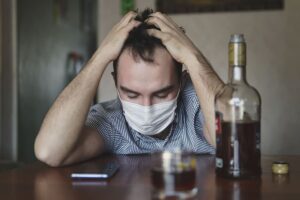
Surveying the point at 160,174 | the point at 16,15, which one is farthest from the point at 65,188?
the point at 16,15

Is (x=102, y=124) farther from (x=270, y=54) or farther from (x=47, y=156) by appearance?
(x=270, y=54)

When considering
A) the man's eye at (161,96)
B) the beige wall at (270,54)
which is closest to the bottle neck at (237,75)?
the man's eye at (161,96)

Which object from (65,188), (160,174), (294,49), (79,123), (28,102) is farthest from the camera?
(28,102)

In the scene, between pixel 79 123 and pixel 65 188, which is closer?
pixel 65 188

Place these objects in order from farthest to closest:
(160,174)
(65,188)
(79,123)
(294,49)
→ (294,49) < (79,123) < (65,188) < (160,174)

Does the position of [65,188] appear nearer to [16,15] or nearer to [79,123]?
[79,123]

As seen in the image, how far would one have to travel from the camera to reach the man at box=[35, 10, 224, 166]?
127 centimetres

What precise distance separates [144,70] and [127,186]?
1.72 ft

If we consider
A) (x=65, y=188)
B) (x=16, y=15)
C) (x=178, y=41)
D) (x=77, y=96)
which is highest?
(x=16, y=15)

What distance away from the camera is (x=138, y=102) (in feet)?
4.37

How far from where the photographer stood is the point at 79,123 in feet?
4.19

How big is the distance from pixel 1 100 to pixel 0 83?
112mm

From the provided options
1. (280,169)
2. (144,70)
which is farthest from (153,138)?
(280,169)

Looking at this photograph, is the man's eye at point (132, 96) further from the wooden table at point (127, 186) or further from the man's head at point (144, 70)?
the wooden table at point (127, 186)
